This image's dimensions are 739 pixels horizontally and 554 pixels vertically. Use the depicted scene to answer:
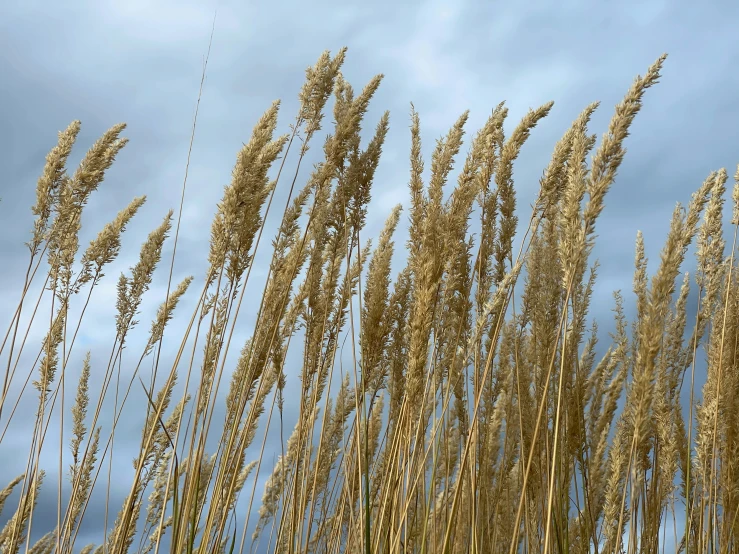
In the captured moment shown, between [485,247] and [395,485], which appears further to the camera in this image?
[485,247]

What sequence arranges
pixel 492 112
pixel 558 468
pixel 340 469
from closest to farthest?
pixel 558 468
pixel 492 112
pixel 340 469

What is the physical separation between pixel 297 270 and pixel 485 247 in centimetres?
71

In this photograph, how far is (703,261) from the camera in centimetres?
275

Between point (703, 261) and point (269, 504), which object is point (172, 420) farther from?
point (703, 261)

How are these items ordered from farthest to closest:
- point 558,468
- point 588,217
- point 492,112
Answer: point 492,112 < point 558,468 < point 588,217

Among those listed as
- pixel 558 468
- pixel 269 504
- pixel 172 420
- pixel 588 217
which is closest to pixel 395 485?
pixel 558 468

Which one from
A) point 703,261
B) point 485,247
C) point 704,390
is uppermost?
point 703,261

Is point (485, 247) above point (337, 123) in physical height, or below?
below

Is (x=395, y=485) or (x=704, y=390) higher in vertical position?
(x=704, y=390)

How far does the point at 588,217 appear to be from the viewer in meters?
1.82

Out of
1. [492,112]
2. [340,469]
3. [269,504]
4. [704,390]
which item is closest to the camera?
[704,390]

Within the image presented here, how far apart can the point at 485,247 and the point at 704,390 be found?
106 cm

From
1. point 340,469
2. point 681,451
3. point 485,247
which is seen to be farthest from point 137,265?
point 681,451

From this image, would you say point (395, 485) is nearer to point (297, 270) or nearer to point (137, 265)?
point (297, 270)
